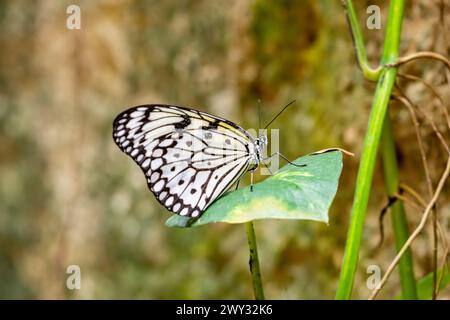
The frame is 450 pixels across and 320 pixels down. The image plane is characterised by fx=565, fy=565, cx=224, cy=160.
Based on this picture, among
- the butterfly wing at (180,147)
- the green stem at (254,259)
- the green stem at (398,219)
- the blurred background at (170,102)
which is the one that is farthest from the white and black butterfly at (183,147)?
the blurred background at (170,102)

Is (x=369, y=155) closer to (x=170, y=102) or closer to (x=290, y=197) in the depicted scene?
(x=290, y=197)

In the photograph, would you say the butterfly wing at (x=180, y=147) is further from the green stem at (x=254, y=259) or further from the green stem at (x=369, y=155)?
the green stem at (x=369, y=155)

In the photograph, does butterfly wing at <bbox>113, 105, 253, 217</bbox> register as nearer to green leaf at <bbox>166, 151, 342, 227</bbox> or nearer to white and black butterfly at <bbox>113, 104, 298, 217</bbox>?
white and black butterfly at <bbox>113, 104, 298, 217</bbox>

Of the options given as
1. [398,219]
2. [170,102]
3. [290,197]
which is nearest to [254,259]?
[290,197]

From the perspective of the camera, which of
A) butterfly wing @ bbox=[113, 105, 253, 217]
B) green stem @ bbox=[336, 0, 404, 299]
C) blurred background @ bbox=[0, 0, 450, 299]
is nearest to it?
green stem @ bbox=[336, 0, 404, 299]

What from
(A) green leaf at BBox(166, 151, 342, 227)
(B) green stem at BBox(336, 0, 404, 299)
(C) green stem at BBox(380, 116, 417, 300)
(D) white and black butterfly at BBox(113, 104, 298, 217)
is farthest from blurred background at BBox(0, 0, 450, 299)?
(A) green leaf at BBox(166, 151, 342, 227)
